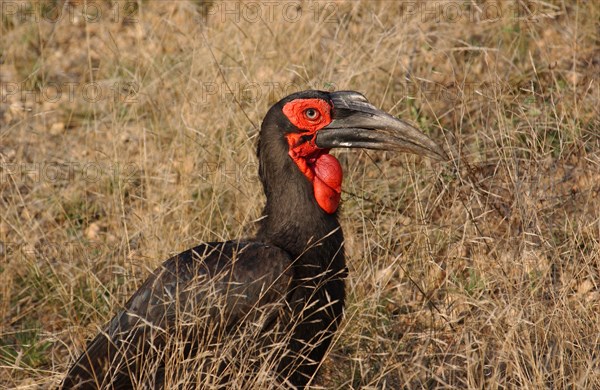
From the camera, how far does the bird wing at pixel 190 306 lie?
3523 mm

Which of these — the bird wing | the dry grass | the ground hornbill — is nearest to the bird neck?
the ground hornbill

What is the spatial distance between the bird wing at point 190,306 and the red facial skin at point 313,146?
0.33m

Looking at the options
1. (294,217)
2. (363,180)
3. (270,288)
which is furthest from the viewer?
(363,180)

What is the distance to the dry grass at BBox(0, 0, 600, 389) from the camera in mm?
3820

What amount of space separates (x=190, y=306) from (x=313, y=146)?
812 mm

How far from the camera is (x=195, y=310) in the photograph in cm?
347

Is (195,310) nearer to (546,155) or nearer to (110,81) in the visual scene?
(546,155)

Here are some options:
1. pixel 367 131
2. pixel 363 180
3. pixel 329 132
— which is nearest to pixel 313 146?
pixel 329 132

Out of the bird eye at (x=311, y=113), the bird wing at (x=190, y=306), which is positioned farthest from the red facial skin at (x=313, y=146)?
the bird wing at (x=190, y=306)

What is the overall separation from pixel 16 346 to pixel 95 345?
1005mm

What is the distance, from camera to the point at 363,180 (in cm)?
489

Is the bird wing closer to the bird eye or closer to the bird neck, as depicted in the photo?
the bird neck

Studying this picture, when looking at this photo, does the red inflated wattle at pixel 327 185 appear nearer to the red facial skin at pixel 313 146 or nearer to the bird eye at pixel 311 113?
the red facial skin at pixel 313 146

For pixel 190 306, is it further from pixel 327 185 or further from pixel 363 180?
pixel 363 180
